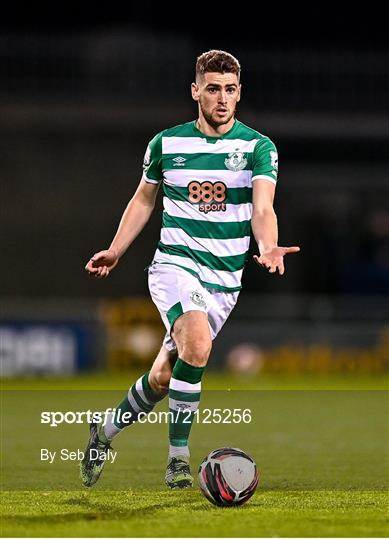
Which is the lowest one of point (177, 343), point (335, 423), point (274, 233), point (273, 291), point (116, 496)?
point (273, 291)

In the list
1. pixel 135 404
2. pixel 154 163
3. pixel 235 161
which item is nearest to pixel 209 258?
pixel 235 161

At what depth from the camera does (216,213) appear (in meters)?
6.53

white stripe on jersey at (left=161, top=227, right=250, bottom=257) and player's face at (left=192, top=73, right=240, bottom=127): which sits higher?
player's face at (left=192, top=73, right=240, bottom=127)

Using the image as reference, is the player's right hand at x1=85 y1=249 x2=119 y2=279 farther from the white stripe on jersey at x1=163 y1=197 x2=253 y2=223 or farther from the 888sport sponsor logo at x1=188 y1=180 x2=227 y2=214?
the 888sport sponsor logo at x1=188 y1=180 x2=227 y2=214

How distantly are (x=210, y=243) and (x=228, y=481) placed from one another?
1431 millimetres

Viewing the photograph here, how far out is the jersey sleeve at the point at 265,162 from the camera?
638 cm

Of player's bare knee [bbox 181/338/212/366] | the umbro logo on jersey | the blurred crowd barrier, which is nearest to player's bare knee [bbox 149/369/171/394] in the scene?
player's bare knee [bbox 181/338/212/366]

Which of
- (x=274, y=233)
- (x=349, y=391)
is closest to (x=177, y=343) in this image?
(x=274, y=233)

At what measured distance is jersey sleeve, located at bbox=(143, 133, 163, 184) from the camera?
6.72 metres

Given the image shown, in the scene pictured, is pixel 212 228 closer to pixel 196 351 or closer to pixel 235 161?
pixel 235 161

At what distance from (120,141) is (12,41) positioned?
283 cm

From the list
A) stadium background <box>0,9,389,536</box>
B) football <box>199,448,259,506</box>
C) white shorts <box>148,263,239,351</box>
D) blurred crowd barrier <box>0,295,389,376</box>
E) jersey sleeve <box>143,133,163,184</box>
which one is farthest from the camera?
stadium background <box>0,9,389,536</box>

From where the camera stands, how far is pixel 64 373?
17891mm

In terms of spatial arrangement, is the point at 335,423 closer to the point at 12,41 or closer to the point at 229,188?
the point at 229,188
